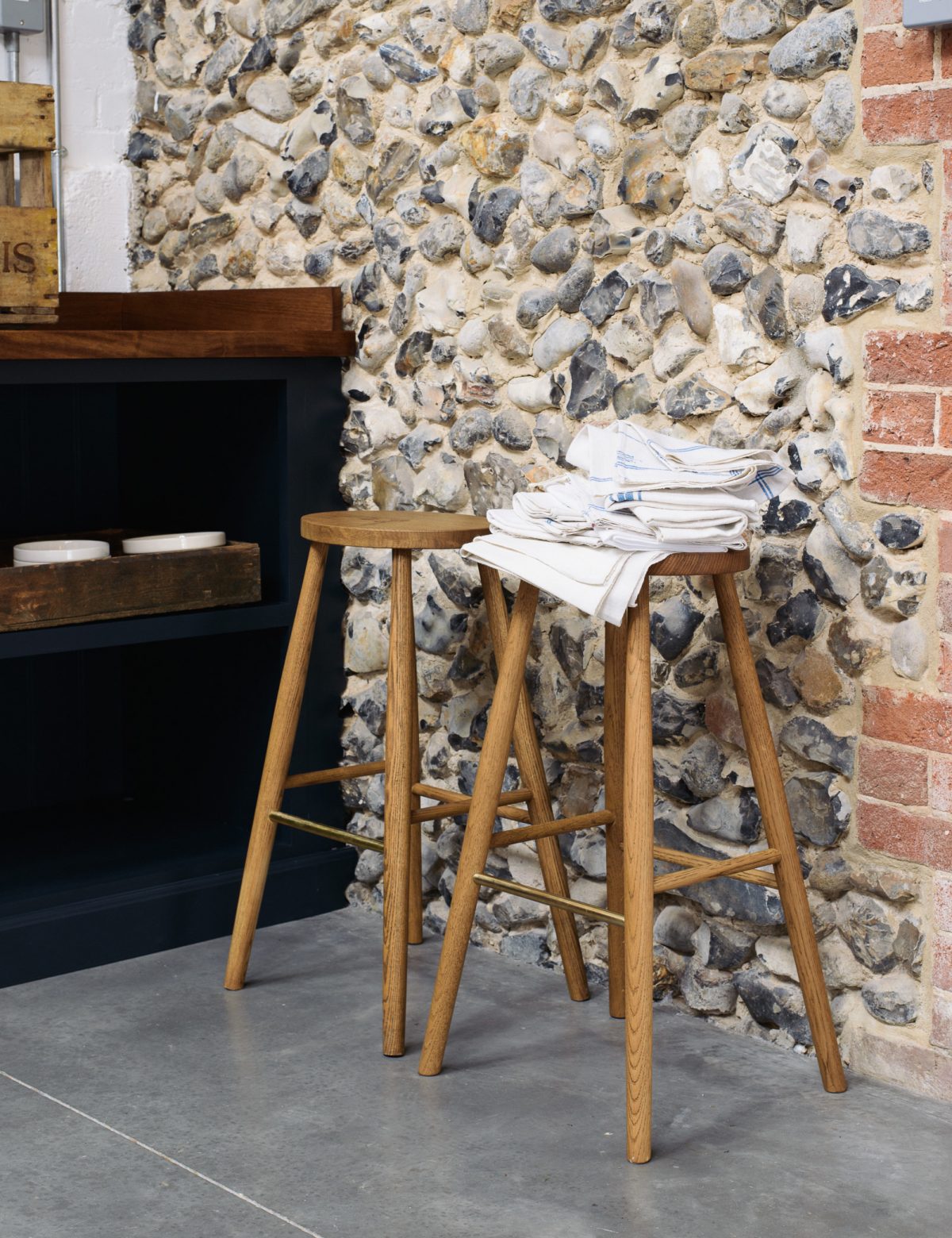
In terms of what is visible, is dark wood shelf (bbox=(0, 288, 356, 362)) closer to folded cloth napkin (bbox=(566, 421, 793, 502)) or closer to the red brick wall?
folded cloth napkin (bbox=(566, 421, 793, 502))

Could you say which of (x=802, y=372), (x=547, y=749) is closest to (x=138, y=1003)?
(x=547, y=749)

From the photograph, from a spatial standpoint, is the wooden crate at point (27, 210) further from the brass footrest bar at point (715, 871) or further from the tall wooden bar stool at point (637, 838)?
the brass footrest bar at point (715, 871)

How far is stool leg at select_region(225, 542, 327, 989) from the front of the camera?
9.79 feet

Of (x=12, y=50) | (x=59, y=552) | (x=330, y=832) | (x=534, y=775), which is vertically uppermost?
(x=12, y=50)

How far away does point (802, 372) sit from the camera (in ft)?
8.63

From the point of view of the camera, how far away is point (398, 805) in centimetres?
276

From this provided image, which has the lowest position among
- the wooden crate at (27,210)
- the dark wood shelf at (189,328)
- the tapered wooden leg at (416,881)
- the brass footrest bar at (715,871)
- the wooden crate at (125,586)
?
the tapered wooden leg at (416,881)

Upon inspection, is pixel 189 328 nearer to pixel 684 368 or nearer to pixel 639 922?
pixel 684 368

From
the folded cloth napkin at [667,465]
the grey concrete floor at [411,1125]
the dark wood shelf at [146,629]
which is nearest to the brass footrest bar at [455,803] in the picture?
the grey concrete floor at [411,1125]

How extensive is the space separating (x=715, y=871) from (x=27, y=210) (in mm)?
1735

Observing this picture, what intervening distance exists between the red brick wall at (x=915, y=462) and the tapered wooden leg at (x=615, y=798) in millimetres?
418

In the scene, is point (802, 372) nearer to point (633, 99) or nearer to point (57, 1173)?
point (633, 99)

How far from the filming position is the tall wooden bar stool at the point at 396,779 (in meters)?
2.76

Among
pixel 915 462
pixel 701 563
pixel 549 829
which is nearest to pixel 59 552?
pixel 549 829
